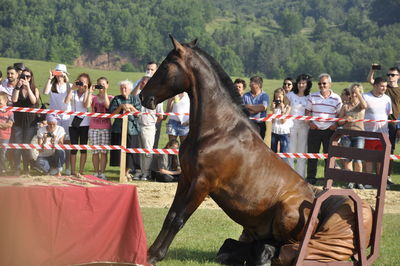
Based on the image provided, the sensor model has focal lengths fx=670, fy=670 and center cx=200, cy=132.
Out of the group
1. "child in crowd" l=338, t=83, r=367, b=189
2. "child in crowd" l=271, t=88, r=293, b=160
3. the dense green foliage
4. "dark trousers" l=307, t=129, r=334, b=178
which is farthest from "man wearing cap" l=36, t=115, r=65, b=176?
the dense green foliage

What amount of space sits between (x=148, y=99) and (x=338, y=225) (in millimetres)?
2214

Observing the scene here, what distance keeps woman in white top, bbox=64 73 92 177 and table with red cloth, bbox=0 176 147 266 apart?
6.61 meters

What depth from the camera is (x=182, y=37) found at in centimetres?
12731

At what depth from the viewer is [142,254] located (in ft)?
20.0

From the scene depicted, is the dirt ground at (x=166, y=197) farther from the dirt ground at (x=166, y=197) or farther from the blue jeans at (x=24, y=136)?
the blue jeans at (x=24, y=136)

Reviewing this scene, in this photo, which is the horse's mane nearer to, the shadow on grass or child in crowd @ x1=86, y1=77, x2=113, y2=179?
the shadow on grass

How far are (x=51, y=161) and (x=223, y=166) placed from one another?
718 centimetres

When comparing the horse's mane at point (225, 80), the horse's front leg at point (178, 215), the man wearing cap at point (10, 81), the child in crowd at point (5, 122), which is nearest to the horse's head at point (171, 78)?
the horse's mane at point (225, 80)

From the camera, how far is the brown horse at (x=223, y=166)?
20.8ft

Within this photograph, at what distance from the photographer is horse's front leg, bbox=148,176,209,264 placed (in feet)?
20.7

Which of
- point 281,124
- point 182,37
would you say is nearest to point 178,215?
point 281,124

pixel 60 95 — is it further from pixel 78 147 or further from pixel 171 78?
pixel 171 78

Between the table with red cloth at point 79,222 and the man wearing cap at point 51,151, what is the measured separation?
6316 millimetres

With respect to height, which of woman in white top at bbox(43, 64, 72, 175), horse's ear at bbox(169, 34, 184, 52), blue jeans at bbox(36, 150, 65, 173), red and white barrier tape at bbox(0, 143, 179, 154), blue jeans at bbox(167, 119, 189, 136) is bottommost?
blue jeans at bbox(36, 150, 65, 173)
